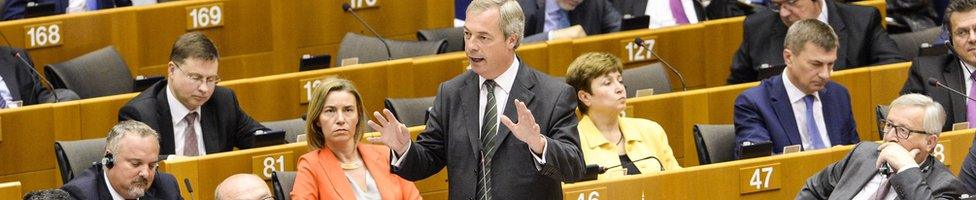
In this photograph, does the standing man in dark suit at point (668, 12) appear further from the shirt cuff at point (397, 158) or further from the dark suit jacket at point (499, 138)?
the shirt cuff at point (397, 158)

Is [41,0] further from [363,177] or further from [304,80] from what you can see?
[363,177]

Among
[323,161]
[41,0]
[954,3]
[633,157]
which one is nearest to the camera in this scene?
[323,161]

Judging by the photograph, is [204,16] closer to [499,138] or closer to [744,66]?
[744,66]

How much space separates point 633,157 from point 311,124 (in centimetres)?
86

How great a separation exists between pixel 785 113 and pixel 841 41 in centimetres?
101

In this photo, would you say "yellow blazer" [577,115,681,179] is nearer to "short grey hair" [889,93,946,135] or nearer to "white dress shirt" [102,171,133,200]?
"short grey hair" [889,93,946,135]

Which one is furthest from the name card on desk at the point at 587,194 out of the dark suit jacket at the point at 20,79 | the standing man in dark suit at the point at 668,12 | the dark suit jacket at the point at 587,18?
the standing man in dark suit at the point at 668,12

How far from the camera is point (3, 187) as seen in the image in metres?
4.46

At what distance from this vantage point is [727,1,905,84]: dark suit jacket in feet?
20.4

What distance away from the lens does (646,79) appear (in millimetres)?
5953

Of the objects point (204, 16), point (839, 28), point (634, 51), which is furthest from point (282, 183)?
point (839, 28)

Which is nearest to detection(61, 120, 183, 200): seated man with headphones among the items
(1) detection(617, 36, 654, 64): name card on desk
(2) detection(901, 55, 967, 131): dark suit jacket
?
(1) detection(617, 36, 654, 64): name card on desk

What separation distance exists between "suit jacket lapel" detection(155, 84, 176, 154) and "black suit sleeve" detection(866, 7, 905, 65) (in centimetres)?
235

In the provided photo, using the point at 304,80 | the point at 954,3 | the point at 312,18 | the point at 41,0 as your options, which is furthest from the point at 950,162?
the point at 41,0
